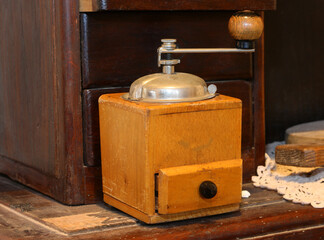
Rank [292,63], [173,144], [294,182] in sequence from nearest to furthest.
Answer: [173,144]
[294,182]
[292,63]

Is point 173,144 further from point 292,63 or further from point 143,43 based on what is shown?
point 292,63

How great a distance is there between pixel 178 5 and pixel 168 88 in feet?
0.78

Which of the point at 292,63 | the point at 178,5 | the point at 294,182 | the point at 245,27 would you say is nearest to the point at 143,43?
the point at 178,5

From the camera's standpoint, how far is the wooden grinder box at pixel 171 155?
1335 mm

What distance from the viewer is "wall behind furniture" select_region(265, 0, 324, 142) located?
6.97 feet

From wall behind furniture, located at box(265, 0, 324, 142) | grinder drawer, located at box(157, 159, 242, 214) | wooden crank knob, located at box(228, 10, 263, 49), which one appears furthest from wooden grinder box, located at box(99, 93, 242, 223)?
wall behind furniture, located at box(265, 0, 324, 142)

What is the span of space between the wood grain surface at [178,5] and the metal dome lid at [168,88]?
14cm

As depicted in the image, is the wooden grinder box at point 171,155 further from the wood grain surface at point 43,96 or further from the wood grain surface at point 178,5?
the wood grain surface at point 178,5

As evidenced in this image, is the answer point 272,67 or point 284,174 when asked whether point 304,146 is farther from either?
point 272,67

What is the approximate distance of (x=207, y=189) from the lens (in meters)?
1.36

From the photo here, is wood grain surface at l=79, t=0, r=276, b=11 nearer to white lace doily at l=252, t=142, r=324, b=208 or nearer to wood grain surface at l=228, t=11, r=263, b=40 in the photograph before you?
wood grain surface at l=228, t=11, r=263, b=40

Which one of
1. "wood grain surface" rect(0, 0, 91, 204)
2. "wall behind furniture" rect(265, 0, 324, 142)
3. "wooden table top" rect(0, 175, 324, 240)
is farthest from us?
"wall behind furniture" rect(265, 0, 324, 142)

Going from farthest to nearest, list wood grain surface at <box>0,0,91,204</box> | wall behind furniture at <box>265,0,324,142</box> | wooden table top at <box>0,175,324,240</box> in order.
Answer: wall behind furniture at <box>265,0,324,142</box>
wood grain surface at <box>0,0,91,204</box>
wooden table top at <box>0,175,324,240</box>

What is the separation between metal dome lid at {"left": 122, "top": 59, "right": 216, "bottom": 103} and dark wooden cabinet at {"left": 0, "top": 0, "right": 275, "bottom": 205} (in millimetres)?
135
